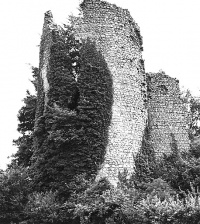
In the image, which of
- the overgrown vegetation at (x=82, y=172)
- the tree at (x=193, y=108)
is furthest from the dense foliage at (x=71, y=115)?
the tree at (x=193, y=108)

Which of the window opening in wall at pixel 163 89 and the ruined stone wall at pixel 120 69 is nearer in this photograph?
the ruined stone wall at pixel 120 69

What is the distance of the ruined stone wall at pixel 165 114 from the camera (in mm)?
21375

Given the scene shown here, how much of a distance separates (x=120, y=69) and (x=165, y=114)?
4.92 metres

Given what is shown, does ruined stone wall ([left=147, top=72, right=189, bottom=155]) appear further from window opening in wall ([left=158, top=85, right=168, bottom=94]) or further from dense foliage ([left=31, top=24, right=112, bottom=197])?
dense foliage ([left=31, top=24, right=112, bottom=197])

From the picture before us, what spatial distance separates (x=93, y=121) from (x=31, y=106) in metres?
6.62

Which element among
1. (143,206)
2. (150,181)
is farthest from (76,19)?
(143,206)

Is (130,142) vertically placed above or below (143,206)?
above

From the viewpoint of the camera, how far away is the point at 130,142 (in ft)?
58.0

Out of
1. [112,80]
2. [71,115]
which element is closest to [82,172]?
[71,115]

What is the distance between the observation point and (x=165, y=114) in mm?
22000

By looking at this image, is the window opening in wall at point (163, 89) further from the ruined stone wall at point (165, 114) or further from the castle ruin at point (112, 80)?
the castle ruin at point (112, 80)

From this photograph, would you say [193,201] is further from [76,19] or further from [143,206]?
[76,19]

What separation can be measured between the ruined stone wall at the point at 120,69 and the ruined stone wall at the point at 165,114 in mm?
2519

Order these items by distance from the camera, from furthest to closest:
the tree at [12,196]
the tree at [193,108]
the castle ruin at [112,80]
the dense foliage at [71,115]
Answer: the tree at [193,108] < the castle ruin at [112,80] < the dense foliage at [71,115] < the tree at [12,196]
